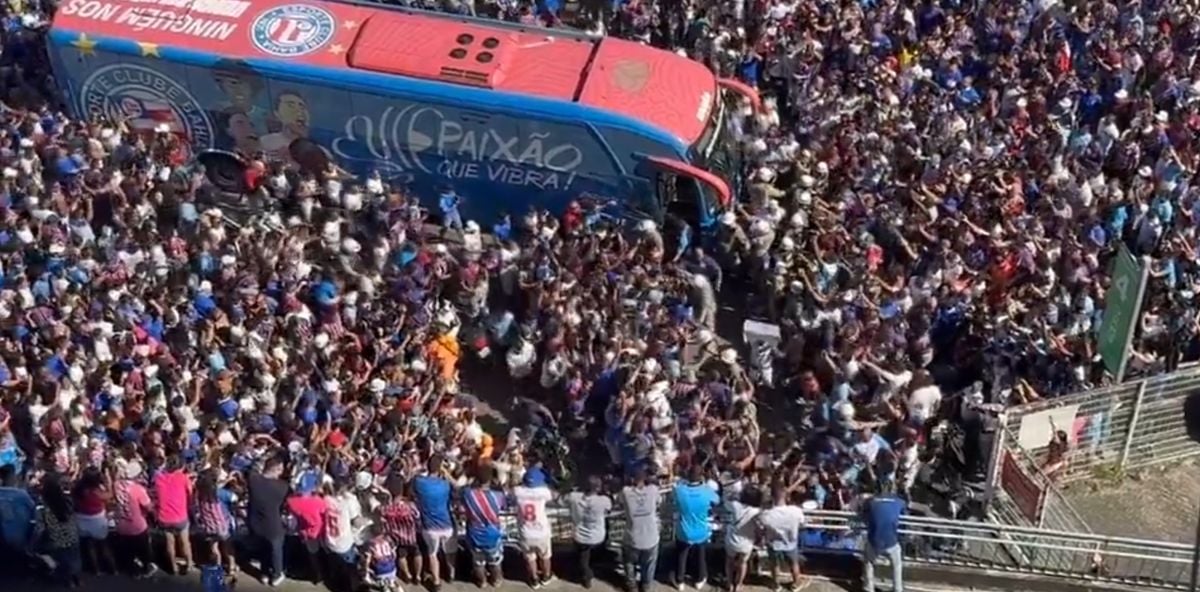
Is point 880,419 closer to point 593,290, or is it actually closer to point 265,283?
point 593,290

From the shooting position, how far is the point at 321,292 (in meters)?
17.4

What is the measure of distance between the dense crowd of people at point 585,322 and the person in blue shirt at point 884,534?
38 mm

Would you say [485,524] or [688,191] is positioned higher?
[688,191]

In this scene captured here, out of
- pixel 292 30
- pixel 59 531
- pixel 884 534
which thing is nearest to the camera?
pixel 884 534

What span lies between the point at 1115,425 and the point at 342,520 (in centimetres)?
805

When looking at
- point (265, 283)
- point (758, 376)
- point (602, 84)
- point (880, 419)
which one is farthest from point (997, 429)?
point (265, 283)

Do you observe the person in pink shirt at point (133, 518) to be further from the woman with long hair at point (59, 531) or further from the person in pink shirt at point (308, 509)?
the person in pink shirt at point (308, 509)

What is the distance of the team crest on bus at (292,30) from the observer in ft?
65.9

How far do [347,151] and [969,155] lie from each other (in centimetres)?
785

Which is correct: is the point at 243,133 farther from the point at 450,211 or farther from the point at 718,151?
the point at 718,151

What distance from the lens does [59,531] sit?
14.8 m

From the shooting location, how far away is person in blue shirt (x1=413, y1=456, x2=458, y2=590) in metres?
14.5

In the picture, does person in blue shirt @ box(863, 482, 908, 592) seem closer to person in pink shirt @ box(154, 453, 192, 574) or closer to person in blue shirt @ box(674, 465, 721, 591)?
person in blue shirt @ box(674, 465, 721, 591)

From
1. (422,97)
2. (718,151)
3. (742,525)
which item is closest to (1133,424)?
(742,525)
